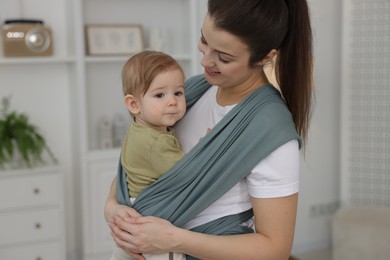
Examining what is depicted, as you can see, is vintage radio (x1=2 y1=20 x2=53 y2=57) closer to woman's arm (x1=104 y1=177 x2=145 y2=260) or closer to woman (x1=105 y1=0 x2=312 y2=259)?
woman's arm (x1=104 y1=177 x2=145 y2=260)

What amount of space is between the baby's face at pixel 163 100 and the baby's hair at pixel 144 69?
0.04 ft

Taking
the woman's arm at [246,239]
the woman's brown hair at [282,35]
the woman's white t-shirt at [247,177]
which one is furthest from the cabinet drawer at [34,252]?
the woman's brown hair at [282,35]

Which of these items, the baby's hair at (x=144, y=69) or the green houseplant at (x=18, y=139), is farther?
the green houseplant at (x=18, y=139)

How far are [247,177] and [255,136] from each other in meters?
0.11

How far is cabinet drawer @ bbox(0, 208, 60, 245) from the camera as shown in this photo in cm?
334

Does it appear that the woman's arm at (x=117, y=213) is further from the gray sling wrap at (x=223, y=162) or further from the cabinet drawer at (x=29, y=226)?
the cabinet drawer at (x=29, y=226)

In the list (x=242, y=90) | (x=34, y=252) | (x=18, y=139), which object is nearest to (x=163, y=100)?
(x=242, y=90)

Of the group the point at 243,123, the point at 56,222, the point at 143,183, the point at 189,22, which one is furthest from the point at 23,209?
the point at 243,123

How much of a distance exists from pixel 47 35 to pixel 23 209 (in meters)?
1.09

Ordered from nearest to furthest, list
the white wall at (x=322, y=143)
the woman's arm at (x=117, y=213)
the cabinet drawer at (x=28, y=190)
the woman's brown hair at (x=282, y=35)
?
the woman's brown hair at (x=282, y=35) → the woman's arm at (x=117, y=213) → the cabinet drawer at (x=28, y=190) → the white wall at (x=322, y=143)

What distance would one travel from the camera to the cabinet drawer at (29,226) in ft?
11.0

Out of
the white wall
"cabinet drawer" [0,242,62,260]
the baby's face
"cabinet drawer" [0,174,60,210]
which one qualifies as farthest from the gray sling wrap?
the white wall

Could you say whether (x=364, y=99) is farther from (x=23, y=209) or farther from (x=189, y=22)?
(x=23, y=209)

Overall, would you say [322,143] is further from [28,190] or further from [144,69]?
[144,69]
